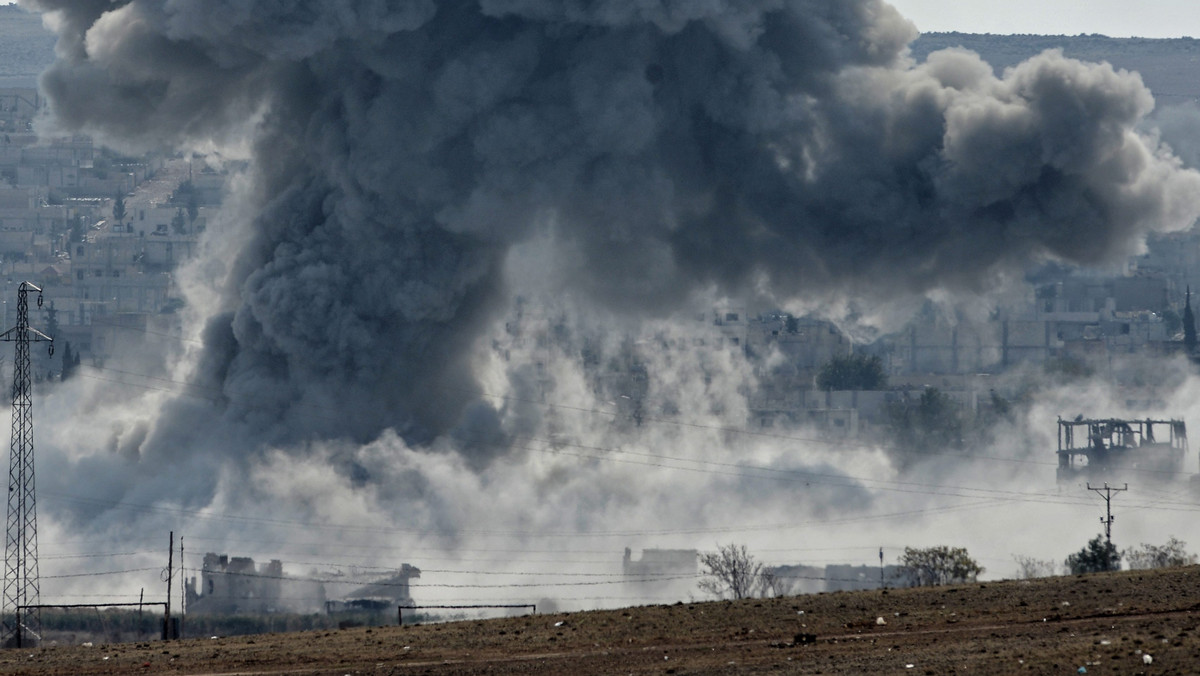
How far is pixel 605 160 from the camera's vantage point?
316 ft

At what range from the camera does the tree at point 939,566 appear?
90938 mm

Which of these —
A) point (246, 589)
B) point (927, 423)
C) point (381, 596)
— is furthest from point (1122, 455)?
point (246, 589)

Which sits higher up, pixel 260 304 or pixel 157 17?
pixel 157 17

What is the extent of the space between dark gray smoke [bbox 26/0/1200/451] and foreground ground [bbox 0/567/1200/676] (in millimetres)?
47023

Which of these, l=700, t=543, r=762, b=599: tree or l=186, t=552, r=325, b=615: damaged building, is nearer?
l=186, t=552, r=325, b=615: damaged building

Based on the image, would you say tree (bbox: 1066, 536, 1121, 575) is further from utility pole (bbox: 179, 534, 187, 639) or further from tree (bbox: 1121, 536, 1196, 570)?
utility pole (bbox: 179, 534, 187, 639)

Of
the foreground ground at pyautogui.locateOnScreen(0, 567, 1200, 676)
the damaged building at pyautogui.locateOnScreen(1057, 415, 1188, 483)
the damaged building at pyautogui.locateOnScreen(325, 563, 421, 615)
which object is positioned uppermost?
the damaged building at pyautogui.locateOnScreen(1057, 415, 1188, 483)

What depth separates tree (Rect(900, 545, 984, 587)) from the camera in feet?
298

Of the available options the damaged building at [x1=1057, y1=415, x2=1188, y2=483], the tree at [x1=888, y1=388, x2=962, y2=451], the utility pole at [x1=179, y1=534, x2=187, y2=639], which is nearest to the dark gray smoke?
the utility pole at [x1=179, y1=534, x2=187, y2=639]

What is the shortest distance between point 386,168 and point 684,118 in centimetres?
1461

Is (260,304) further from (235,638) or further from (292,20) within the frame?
(235,638)

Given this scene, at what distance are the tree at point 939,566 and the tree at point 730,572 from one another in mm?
6855

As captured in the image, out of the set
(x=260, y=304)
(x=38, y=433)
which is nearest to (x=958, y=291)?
(x=260, y=304)

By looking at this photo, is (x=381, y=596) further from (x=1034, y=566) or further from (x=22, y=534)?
(x=1034, y=566)
